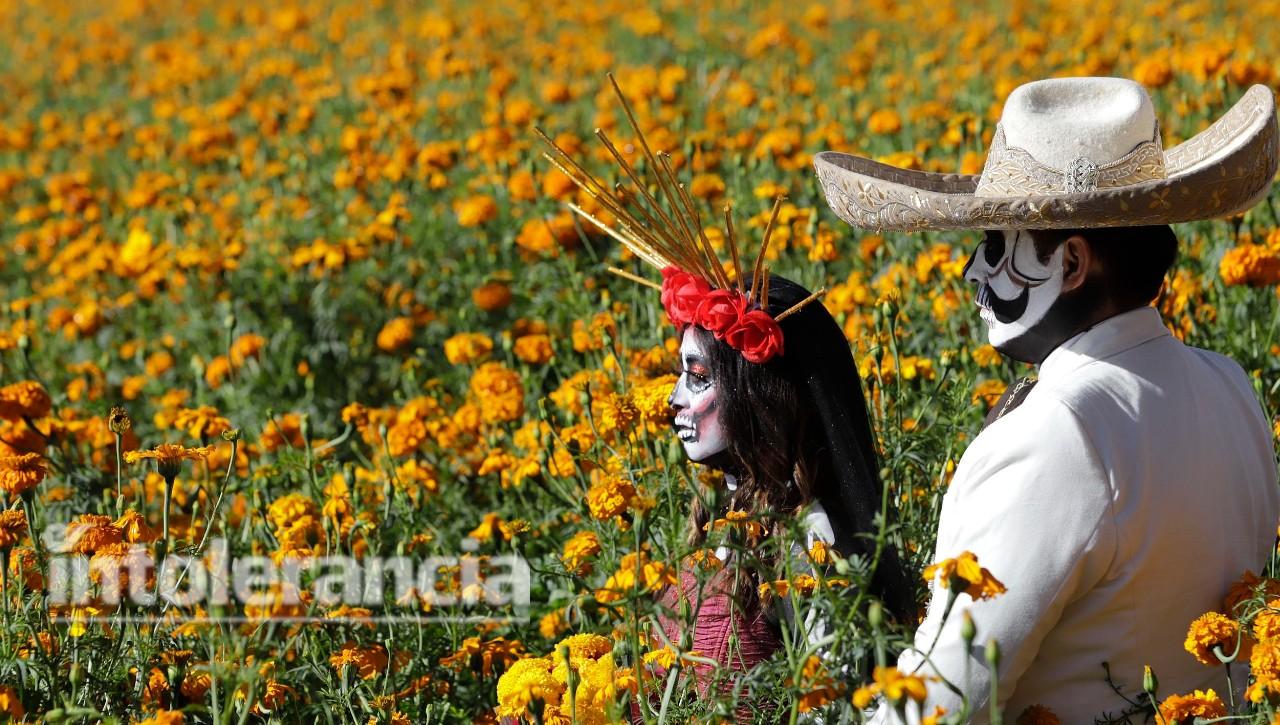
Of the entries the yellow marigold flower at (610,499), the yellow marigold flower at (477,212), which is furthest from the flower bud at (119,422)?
the yellow marigold flower at (477,212)

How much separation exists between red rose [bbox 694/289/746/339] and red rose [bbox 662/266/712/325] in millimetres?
26

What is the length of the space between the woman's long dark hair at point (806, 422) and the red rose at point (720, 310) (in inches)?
2.0

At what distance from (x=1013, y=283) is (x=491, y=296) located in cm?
237

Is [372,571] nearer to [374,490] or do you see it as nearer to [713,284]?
[374,490]

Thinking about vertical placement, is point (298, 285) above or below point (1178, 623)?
above

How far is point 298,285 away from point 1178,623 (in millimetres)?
3598

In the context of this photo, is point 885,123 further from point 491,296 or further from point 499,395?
point 499,395

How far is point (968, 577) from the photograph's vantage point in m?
1.67

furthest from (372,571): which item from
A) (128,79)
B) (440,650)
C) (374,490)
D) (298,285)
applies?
(128,79)

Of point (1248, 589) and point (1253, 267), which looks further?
point (1253, 267)

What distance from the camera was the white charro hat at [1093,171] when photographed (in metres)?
2.03

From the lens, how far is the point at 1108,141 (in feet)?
6.92

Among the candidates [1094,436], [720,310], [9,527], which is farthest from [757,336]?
[9,527]

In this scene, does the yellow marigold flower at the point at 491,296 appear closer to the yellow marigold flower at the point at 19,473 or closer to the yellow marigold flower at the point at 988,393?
the yellow marigold flower at the point at 988,393
